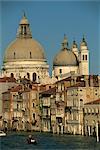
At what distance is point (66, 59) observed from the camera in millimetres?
70188

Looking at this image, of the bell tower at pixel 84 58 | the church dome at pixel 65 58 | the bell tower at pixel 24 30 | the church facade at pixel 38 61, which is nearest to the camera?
the bell tower at pixel 84 58

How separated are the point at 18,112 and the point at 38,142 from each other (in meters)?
16.2

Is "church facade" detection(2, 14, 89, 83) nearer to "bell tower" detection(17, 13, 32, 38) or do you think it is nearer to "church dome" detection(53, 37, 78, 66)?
"church dome" detection(53, 37, 78, 66)

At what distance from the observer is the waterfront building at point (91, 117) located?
143 ft

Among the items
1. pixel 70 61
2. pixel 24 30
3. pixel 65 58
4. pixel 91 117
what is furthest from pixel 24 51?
pixel 91 117

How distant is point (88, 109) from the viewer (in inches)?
1778

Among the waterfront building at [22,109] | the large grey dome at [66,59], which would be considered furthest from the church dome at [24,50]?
the waterfront building at [22,109]

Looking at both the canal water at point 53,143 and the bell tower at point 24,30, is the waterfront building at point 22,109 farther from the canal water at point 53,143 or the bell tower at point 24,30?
the bell tower at point 24,30

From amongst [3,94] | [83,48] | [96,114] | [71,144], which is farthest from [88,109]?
[83,48]

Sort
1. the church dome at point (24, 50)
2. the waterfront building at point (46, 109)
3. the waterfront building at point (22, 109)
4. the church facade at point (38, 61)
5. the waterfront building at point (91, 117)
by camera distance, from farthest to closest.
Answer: the church dome at point (24, 50), the church facade at point (38, 61), the waterfront building at point (22, 109), the waterfront building at point (46, 109), the waterfront building at point (91, 117)

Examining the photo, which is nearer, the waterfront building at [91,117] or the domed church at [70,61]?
the waterfront building at [91,117]

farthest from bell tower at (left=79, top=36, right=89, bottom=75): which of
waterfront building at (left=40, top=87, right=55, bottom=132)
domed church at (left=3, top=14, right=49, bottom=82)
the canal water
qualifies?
the canal water

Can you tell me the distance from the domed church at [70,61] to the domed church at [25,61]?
1104 mm

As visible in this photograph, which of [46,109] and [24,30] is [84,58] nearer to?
[24,30]
